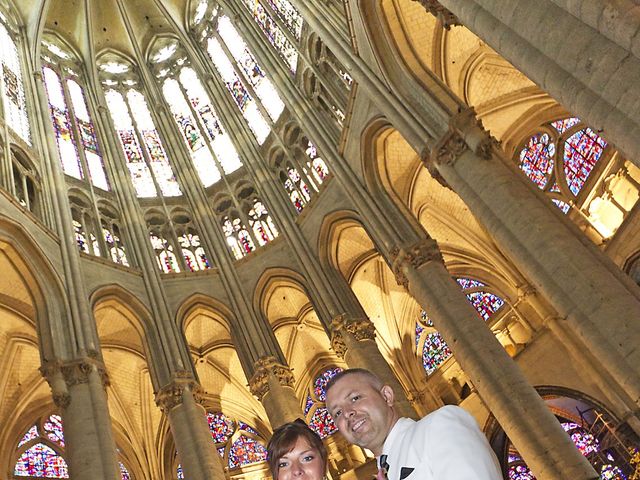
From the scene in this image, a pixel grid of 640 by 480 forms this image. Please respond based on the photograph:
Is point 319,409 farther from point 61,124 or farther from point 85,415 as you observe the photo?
point 61,124

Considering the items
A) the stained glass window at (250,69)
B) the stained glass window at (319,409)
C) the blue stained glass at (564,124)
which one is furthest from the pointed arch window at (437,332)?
the stained glass window at (250,69)

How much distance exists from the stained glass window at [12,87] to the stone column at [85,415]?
6.76 metres

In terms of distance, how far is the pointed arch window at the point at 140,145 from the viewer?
61.6 feet

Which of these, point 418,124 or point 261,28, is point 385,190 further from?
point 261,28

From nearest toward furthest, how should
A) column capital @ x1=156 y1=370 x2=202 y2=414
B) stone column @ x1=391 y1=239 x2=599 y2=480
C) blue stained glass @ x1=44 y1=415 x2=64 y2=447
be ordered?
stone column @ x1=391 y1=239 x2=599 y2=480
column capital @ x1=156 y1=370 x2=202 y2=414
blue stained glass @ x1=44 y1=415 x2=64 y2=447

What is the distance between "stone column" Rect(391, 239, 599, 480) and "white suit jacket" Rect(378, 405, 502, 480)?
25.1ft

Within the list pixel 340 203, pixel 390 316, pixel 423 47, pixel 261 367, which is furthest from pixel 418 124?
pixel 390 316

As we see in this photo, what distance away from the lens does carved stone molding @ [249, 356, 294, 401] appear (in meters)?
13.9

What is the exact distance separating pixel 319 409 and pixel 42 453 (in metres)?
7.23

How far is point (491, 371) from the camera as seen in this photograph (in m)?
10.3

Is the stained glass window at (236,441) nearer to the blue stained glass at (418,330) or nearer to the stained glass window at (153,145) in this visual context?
the blue stained glass at (418,330)

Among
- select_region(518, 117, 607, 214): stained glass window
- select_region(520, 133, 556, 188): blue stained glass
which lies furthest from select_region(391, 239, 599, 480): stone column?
select_region(520, 133, 556, 188): blue stained glass

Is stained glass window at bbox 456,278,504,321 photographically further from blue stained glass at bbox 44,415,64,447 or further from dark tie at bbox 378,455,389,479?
dark tie at bbox 378,455,389,479

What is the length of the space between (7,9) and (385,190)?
12981 mm
